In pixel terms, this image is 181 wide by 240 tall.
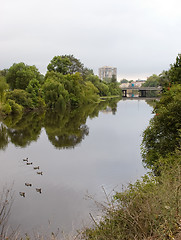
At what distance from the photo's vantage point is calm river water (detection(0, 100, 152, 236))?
10.6m

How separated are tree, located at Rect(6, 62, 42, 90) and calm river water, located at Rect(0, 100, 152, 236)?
29.3 metres

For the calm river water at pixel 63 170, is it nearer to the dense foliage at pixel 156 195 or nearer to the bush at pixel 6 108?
the dense foliage at pixel 156 195

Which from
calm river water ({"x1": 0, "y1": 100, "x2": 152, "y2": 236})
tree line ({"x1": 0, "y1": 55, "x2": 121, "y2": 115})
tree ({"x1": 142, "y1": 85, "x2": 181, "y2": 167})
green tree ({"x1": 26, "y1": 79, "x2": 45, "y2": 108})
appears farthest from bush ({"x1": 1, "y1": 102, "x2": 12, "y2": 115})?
tree ({"x1": 142, "y1": 85, "x2": 181, "y2": 167})

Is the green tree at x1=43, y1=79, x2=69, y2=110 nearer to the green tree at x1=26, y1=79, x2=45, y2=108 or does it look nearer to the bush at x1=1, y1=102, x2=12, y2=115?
the green tree at x1=26, y1=79, x2=45, y2=108

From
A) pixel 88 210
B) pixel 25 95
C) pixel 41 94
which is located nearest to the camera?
pixel 88 210

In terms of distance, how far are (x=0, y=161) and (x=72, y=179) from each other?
665cm

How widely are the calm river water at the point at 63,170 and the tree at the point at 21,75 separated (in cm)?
2926

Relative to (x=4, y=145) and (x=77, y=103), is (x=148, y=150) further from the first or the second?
(x=77, y=103)

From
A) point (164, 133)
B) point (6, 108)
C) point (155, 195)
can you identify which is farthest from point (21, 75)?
point (155, 195)

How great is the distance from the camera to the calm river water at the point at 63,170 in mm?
10562

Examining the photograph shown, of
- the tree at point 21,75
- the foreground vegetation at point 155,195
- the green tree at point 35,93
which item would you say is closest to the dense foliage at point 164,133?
the foreground vegetation at point 155,195

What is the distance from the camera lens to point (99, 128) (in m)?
33.0

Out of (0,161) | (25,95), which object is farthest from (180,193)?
(25,95)

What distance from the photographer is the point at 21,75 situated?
186ft
